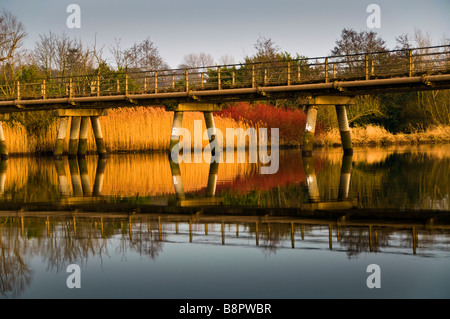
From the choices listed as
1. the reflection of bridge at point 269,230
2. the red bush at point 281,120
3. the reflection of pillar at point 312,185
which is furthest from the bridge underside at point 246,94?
the reflection of bridge at point 269,230

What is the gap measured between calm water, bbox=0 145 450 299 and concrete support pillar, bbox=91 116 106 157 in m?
17.5

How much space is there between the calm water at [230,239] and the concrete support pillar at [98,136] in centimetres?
1749

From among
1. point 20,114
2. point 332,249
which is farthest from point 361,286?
point 20,114

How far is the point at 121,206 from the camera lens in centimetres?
1286

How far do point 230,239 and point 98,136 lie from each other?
26.5 m

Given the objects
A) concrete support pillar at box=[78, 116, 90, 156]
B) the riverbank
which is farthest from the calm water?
the riverbank

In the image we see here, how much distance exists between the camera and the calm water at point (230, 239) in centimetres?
642

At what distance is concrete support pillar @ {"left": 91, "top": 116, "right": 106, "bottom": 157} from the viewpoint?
1349 inches

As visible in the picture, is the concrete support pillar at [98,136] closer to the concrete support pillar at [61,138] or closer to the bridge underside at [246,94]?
the bridge underside at [246,94]

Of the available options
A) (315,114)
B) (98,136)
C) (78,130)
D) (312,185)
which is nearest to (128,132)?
(98,136)

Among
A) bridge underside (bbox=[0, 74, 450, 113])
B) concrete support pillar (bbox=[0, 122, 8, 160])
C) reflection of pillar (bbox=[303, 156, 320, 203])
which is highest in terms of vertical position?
bridge underside (bbox=[0, 74, 450, 113])

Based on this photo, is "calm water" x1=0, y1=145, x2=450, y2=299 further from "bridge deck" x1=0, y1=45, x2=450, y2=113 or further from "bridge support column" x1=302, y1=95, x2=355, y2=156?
"bridge support column" x1=302, y1=95, x2=355, y2=156

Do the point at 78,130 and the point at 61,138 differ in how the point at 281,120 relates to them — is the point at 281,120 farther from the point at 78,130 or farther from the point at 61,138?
the point at 61,138

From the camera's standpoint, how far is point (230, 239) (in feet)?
29.9
